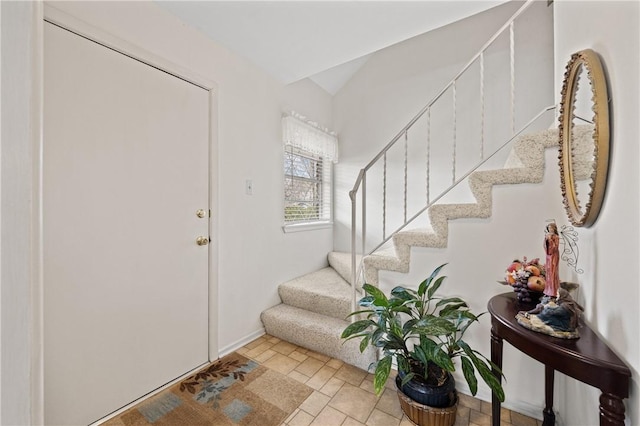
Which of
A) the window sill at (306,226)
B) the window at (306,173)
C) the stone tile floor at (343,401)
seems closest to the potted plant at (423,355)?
the stone tile floor at (343,401)

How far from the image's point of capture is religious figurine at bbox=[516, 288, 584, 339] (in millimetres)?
868

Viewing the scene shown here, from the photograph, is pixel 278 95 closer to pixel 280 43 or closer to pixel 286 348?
pixel 280 43

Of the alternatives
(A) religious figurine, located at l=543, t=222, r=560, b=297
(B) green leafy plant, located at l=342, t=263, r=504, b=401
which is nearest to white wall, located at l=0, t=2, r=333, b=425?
(B) green leafy plant, located at l=342, t=263, r=504, b=401

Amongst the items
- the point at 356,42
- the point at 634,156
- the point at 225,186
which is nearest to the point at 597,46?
the point at 634,156

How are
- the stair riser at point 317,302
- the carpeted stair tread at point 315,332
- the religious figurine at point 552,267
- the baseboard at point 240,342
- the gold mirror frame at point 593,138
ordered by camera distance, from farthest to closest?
1. the stair riser at point 317,302
2. the baseboard at point 240,342
3. the carpeted stair tread at point 315,332
4. the religious figurine at point 552,267
5. the gold mirror frame at point 593,138

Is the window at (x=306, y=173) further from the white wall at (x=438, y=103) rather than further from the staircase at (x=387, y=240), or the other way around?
the staircase at (x=387, y=240)

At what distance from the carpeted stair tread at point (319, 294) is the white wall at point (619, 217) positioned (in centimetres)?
145

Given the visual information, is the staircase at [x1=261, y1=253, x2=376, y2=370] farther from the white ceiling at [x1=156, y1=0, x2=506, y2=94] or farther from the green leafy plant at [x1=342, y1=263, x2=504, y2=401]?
the white ceiling at [x1=156, y1=0, x2=506, y2=94]

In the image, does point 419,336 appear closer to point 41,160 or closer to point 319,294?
point 319,294

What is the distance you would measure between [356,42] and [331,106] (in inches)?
54.8

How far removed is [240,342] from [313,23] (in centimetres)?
245

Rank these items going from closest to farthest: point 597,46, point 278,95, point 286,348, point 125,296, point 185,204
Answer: point 597,46 → point 125,296 → point 185,204 → point 286,348 → point 278,95

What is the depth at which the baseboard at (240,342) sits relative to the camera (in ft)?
6.56

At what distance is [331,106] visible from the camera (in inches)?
132
